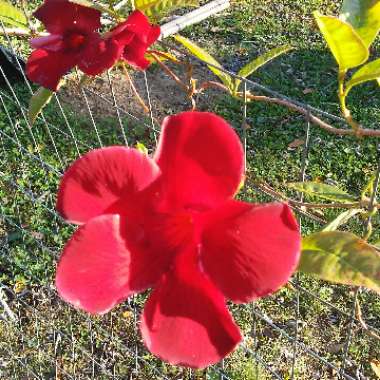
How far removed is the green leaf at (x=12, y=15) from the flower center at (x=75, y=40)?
468 millimetres

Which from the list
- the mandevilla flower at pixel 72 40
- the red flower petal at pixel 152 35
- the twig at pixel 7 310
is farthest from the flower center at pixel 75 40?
the twig at pixel 7 310

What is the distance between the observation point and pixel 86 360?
91.5 inches

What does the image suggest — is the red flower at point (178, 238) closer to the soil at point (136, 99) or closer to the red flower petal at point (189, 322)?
the red flower petal at point (189, 322)

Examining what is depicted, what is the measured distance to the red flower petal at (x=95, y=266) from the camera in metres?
0.64

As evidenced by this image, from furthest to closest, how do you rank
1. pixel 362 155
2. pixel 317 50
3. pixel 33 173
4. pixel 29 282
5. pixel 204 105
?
pixel 317 50, pixel 204 105, pixel 362 155, pixel 33 173, pixel 29 282

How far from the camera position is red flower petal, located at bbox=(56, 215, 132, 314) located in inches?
25.4

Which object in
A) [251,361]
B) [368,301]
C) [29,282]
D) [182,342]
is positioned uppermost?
[182,342]

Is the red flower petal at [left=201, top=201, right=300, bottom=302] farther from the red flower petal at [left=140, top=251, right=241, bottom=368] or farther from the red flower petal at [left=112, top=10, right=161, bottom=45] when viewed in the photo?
the red flower petal at [left=112, top=10, right=161, bottom=45]

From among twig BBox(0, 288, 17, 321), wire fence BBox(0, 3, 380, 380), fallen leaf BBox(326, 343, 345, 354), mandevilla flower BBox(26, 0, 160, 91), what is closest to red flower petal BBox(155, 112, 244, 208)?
mandevilla flower BBox(26, 0, 160, 91)

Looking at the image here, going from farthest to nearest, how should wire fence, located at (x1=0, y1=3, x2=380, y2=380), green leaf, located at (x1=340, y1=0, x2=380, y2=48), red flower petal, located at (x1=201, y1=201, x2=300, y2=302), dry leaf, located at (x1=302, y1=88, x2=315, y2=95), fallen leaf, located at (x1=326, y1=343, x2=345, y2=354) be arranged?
dry leaf, located at (x1=302, y1=88, x2=315, y2=95) → fallen leaf, located at (x1=326, y1=343, x2=345, y2=354) → wire fence, located at (x1=0, y1=3, x2=380, y2=380) → green leaf, located at (x1=340, y1=0, x2=380, y2=48) → red flower petal, located at (x1=201, y1=201, x2=300, y2=302)

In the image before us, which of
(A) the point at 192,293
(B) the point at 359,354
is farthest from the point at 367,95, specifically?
(A) the point at 192,293

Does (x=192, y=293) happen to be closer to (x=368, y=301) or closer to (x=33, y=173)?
(x=368, y=301)

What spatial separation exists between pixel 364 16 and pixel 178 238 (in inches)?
16.7

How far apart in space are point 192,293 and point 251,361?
1623 millimetres
